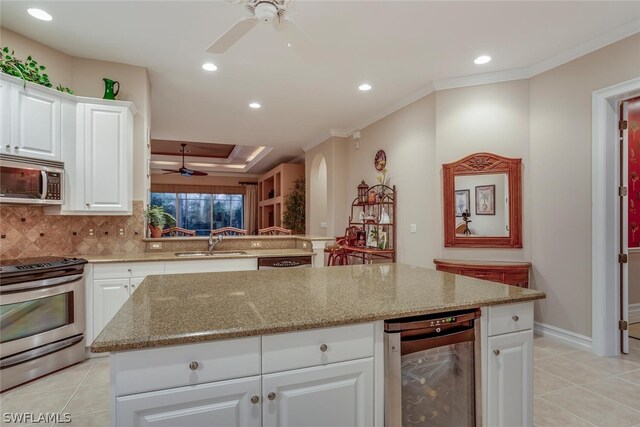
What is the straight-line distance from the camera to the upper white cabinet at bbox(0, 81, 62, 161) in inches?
106

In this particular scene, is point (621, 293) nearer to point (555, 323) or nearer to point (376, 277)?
point (555, 323)

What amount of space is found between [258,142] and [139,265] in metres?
4.27

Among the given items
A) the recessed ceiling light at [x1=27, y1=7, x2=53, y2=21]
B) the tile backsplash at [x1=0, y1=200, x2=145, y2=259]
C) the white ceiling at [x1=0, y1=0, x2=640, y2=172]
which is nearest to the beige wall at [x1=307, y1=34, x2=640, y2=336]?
the white ceiling at [x1=0, y1=0, x2=640, y2=172]

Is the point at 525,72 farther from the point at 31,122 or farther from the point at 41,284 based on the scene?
the point at 41,284

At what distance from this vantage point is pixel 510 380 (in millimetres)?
1665

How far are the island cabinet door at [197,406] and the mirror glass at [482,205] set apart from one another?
3.32 metres

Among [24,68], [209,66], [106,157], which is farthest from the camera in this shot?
[209,66]

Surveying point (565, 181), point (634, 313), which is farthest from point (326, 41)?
point (634, 313)

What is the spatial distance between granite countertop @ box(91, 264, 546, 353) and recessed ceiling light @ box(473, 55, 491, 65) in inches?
96.8

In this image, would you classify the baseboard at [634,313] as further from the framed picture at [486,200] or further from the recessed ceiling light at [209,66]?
the recessed ceiling light at [209,66]

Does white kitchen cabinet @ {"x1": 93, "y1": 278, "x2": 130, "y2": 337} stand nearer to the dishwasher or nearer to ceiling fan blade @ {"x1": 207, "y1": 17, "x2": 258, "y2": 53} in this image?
the dishwasher

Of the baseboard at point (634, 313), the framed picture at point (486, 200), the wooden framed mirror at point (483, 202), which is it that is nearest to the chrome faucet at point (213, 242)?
the wooden framed mirror at point (483, 202)

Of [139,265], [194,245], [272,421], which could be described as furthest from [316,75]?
[272,421]

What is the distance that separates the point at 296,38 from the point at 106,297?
2.83 m
